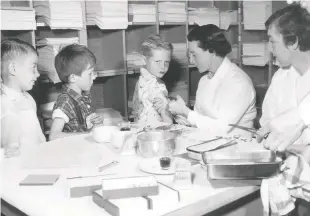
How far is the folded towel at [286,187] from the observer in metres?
1.32

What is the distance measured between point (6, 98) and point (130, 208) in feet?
4.36

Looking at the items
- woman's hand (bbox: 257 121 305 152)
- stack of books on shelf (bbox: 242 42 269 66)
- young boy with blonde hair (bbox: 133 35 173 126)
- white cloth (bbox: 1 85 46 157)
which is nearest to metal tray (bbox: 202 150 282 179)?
woman's hand (bbox: 257 121 305 152)

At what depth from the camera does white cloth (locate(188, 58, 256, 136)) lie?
7.99 ft

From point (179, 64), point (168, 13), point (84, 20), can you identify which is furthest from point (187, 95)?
point (84, 20)

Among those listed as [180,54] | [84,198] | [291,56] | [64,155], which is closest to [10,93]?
[64,155]

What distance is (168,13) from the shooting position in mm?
3699

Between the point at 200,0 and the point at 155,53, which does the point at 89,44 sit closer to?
the point at 155,53

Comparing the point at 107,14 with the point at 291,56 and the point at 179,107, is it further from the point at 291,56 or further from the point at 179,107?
the point at 291,56

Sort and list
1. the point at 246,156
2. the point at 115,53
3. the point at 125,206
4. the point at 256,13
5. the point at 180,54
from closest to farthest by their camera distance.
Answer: the point at 125,206 → the point at 246,156 → the point at 115,53 → the point at 180,54 → the point at 256,13

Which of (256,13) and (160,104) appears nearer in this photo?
(160,104)

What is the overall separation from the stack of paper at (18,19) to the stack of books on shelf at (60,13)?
0.16 meters

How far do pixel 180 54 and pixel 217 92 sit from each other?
4.54 ft

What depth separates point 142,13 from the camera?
11.5ft

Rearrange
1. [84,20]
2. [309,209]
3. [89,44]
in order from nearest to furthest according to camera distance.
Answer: [309,209]
[84,20]
[89,44]
